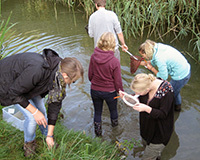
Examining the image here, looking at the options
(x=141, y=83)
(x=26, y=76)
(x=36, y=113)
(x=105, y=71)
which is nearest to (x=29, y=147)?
(x=36, y=113)

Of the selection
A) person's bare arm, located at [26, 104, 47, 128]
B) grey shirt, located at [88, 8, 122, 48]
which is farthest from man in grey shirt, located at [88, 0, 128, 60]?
person's bare arm, located at [26, 104, 47, 128]

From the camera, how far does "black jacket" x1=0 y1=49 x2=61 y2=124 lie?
2109 mm

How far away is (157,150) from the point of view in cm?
271

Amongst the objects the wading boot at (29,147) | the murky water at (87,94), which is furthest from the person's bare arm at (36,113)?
the murky water at (87,94)

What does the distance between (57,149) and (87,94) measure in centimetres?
212

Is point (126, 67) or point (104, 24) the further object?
point (126, 67)

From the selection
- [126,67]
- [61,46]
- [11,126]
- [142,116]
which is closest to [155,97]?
[142,116]

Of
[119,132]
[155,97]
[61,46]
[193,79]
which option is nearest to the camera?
[155,97]

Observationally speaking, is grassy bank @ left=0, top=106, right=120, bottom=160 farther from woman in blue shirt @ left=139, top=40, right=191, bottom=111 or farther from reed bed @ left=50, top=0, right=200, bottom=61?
reed bed @ left=50, top=0, right=200, bottom=61

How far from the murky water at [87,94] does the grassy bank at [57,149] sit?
0.56 m

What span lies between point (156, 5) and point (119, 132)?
3.38 metres

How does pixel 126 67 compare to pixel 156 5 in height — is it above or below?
below

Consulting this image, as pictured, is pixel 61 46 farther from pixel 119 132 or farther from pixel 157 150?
pixel 157 150

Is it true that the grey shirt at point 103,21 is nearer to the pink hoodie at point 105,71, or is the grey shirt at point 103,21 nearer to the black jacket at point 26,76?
the pink hoodie at point 105,71
